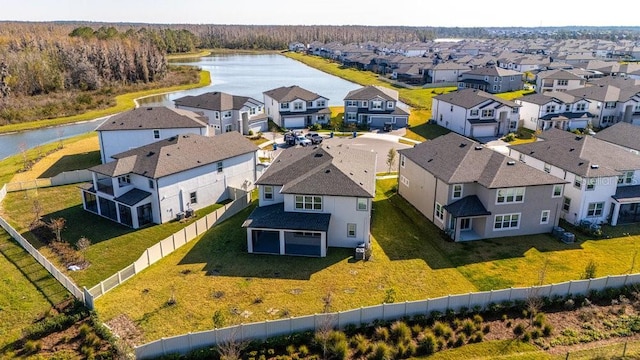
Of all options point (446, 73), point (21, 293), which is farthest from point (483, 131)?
point (21, 293)

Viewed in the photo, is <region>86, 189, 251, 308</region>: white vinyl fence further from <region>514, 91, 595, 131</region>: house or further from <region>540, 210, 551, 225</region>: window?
<region>514, 91, 595, 131</region>: house

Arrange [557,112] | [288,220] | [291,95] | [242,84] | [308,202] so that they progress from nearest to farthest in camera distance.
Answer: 1. [288,220]
2. [308,202]
3. [557,112]
4. [291,95]
5. [242,84]

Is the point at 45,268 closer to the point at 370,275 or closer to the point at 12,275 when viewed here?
the point at 12,275

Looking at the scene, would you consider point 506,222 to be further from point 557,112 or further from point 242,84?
point 242,84

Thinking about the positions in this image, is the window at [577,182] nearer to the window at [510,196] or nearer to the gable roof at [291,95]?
the window at [510,196]

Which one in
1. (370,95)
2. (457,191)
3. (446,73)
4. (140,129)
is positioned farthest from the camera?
(446,73)

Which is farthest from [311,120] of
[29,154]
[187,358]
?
[187,358]
